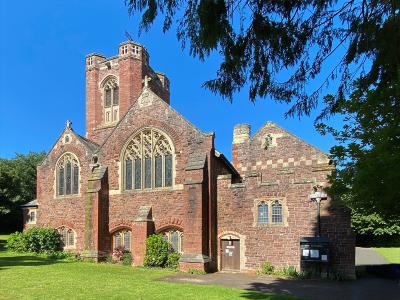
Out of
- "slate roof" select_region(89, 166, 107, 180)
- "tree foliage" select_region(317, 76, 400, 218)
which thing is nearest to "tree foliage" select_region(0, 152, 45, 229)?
"slate roof" select_region(89, 166, 107, 180)

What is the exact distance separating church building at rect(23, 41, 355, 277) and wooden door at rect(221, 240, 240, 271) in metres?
0.05

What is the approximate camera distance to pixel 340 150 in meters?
9.36

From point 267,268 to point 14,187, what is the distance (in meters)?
39.5

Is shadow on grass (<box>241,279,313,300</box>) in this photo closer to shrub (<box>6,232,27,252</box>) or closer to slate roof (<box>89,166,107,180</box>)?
slate roof (<box>89,166,107,180</box>)

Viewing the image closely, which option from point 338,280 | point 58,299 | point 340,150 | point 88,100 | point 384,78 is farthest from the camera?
point 88,100

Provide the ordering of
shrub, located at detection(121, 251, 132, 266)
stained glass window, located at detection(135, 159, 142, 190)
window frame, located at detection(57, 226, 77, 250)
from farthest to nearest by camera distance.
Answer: window frame, located at detection(57, 226, 77, 250) < stained glass window, located at detection(135, 159, 142, 190) < shrub, located at detection(121, 251, 132, 266)

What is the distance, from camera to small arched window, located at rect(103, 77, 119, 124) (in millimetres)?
33500

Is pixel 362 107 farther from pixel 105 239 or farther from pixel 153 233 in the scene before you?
pixel 105 239

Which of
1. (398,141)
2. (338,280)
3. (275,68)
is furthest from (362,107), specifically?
(338,280)

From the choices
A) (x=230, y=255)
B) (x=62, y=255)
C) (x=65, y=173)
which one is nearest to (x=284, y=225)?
(x=230, y=255)

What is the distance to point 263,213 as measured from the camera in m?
21.3

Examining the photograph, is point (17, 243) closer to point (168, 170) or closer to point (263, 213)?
point (168, 170)

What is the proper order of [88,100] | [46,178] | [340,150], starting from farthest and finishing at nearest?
[88,100], [46,178], [340,150]

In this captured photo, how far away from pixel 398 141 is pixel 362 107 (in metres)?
0.88
